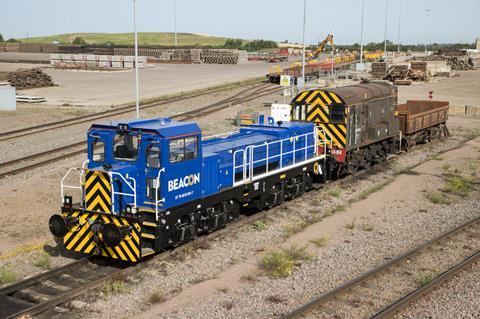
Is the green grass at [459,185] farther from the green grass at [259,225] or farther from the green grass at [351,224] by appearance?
the green grass at [259,225]

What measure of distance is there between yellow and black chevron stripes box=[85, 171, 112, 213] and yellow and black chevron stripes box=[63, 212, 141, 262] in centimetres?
19

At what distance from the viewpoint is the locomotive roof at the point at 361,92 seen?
1983 centimetres

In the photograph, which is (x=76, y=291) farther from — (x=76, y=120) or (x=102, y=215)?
(x=76, y=120)

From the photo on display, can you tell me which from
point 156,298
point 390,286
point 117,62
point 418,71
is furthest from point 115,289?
point 117,62

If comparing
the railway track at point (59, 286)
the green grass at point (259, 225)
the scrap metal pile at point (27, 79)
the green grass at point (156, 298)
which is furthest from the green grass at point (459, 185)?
the scrap metal pile at point (27, 79)

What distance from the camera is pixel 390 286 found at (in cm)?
1098

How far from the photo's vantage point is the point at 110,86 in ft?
177

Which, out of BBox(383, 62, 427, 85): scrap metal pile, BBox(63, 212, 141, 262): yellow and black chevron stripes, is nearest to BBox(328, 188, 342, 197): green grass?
BBox(63, 212, 141, 262): yellow and black chevron stripes

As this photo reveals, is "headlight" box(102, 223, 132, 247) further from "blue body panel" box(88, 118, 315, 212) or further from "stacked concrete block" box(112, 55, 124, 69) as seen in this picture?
"stacked concrete block" box(112, 55, 124, 69)

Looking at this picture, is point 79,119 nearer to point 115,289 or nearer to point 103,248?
point 103,248

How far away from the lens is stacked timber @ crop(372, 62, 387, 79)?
209 ft

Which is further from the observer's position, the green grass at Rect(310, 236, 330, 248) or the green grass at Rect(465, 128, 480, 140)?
the green grass at Rect(465, 128, 480, 140)

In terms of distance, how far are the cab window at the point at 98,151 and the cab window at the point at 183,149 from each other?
5.28 feet

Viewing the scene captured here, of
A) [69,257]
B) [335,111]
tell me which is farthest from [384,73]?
[69,257]
